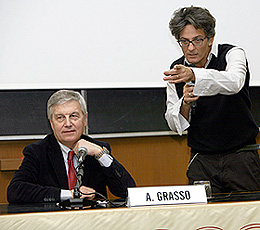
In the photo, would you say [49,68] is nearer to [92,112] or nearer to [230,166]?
[92,112]

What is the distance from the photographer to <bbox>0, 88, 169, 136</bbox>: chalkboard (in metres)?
2.77

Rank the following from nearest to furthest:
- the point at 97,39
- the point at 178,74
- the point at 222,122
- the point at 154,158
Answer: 1. the point at 178,74
2. the point at 222,122
3. the point at 97,39
4. the point at 154,158

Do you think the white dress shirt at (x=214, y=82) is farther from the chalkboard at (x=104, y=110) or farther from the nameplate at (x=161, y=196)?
the chalkboard at (x=104, y=110)

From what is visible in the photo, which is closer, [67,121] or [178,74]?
[178,74]

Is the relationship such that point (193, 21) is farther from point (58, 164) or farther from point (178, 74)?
point (58, 164)

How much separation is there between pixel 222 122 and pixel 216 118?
0.04 m

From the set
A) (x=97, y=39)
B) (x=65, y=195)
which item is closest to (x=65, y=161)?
(x=65, y=195)

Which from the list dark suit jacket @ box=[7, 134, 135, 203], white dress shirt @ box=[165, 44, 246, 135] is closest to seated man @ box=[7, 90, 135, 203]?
dark suit jacket @ box=[7, 134, 135, 203]

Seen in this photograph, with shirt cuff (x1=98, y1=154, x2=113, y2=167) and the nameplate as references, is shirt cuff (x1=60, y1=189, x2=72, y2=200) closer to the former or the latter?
shirt cuff (x1=98, y1=154, x2=113, y2=167)

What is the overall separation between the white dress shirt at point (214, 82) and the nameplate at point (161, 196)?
58 cm

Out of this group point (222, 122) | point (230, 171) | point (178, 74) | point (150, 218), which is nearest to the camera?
point (150, 218)

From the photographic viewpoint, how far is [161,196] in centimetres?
133

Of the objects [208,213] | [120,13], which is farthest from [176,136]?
[208,213]

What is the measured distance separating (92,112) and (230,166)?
4.17ft
